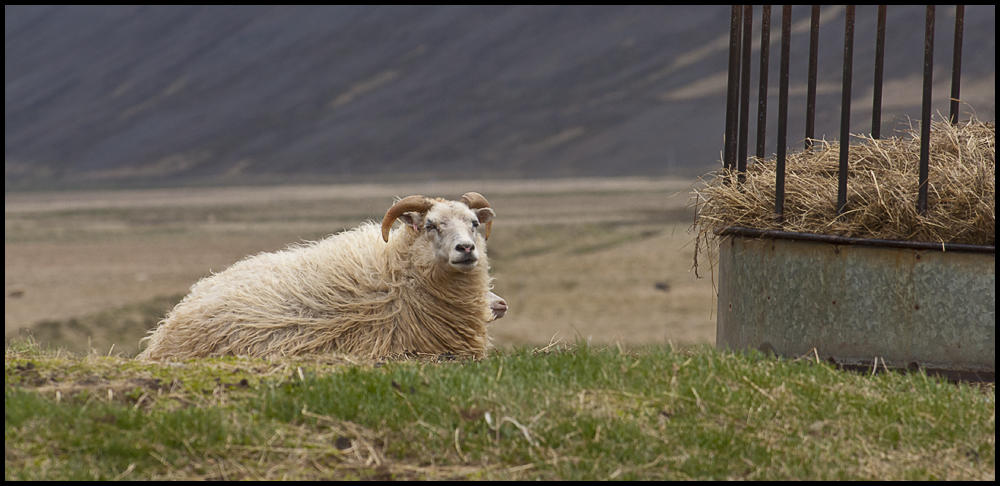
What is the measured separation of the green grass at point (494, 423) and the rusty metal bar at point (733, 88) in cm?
265

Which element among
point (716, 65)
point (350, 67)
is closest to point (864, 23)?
point (716, 65)

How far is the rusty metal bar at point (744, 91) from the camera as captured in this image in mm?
7848

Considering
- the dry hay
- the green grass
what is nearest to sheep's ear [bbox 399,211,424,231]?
the dry hay

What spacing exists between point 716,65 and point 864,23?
79.7ft

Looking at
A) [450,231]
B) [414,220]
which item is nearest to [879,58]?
[450,231]

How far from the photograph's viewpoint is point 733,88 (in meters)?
8.03

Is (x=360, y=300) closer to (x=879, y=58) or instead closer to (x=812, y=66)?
(x=812, y=66)

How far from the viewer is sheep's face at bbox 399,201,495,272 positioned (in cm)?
830

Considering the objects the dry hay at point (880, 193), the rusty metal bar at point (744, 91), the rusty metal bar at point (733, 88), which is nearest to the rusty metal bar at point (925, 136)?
the dry hay at point (880, 193)

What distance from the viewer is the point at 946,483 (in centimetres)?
479

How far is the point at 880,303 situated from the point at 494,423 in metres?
3.09

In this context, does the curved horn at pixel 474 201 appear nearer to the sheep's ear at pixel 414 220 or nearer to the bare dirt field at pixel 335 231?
the sheep's ear at pixel 414 220

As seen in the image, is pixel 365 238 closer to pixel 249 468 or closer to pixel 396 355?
pixel 396 355

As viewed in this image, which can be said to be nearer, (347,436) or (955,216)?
(347,436)
